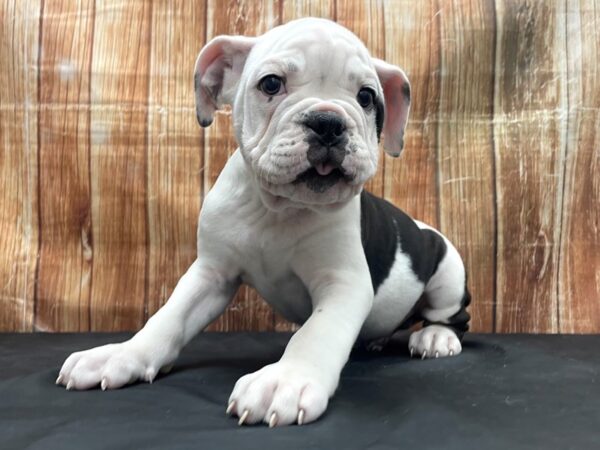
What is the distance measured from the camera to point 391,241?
261cm

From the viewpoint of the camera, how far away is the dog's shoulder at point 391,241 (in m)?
2.51

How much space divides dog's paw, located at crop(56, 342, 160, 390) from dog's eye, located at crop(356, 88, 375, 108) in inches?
37.4

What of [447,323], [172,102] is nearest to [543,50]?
[447,323]

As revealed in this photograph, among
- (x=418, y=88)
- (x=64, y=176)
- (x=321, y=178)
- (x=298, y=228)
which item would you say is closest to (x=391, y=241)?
(x=298, y=228)

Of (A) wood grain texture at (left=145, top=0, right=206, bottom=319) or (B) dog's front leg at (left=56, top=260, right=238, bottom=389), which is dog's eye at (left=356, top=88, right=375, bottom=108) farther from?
(A) wood grain texture at (left=145, top=0, right=206, bottom=319)

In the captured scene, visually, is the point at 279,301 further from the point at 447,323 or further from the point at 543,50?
the point at 543,50

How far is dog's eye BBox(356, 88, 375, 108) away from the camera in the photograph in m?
2.11

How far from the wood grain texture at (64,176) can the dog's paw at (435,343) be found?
1.39 meters

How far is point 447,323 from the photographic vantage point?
2.78 meters

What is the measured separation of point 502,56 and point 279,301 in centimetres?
156

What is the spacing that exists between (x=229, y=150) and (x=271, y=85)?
3.61 ft

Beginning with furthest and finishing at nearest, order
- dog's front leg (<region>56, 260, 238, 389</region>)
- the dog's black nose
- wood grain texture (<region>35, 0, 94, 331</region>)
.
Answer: wood grain texture (<region>35, 0, 94, 331</region>) → dog's front leg (<region>56, 260, 238, 389</region>) → the dog's black nose

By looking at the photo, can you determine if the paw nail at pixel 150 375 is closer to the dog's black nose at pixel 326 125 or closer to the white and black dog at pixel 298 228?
the white and black dog at pixel 298 228

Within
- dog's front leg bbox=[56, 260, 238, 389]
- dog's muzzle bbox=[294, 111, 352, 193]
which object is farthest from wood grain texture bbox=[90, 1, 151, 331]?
dog's muzzle bbox=[294, 111, 352, 193]
